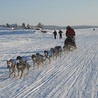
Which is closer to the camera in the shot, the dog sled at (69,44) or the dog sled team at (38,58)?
the dog sled team at (38,58)

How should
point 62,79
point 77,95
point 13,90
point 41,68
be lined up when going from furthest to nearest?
1. point 41,68
2. point 62,79
3. point 13,90
4. point 77,95

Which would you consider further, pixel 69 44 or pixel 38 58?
pixel 69 44

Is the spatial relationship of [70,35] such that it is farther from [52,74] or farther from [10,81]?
[10,81]

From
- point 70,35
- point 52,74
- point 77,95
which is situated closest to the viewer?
point 77,95

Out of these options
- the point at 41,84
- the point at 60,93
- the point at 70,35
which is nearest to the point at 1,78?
the point at 41,84

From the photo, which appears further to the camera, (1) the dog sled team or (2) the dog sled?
(2) the dog sled

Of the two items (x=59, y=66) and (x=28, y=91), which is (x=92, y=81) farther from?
(x=59, y=66)

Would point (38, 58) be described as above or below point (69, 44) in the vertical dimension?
above

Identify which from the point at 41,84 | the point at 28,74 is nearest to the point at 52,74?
the point at 28,74

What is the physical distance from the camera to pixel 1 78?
8.93 meters

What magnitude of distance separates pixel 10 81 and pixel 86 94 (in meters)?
2.70

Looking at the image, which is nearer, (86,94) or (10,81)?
(86,94)

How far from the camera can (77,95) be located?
680 cm

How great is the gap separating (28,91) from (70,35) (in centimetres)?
1136
